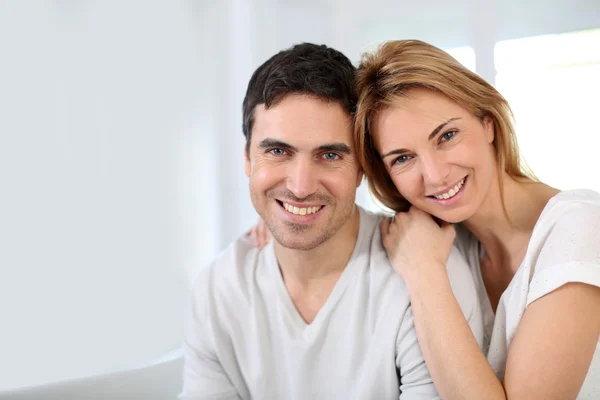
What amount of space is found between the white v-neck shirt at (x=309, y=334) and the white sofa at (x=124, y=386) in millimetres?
574

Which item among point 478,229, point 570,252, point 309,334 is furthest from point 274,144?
point 570,252

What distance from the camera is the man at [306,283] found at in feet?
4.98

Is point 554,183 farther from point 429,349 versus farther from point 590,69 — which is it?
point 429,349

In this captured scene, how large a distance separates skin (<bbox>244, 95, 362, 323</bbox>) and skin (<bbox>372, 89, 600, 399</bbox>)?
11cm

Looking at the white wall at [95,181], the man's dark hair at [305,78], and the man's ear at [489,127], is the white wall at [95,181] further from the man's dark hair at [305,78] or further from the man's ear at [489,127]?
the man's ear at [489,127]

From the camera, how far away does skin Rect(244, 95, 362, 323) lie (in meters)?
1.49

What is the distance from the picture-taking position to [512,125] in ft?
5.33

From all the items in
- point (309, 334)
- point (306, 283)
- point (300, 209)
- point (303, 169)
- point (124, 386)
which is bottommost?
point (124, 386)

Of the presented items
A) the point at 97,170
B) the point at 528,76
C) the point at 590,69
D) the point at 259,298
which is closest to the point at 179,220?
the point at 97,170

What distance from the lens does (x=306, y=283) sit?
1677mm

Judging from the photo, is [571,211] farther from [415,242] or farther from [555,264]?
[415,242]

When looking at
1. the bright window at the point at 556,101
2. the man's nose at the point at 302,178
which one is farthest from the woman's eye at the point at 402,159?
the bright window at the point at 556,101

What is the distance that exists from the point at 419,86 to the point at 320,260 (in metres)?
0.52

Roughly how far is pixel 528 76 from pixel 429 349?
157 cm
